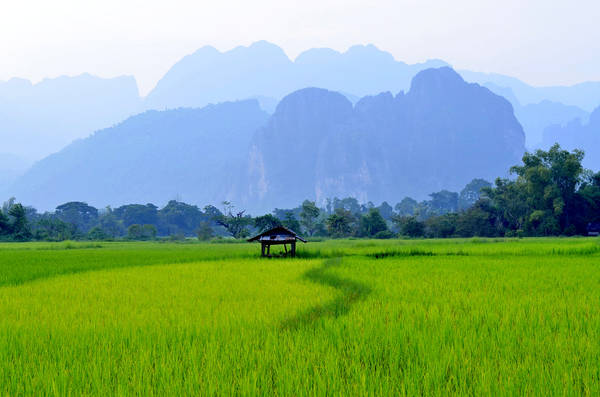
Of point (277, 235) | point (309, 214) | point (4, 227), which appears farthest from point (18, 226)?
point (277, 235)

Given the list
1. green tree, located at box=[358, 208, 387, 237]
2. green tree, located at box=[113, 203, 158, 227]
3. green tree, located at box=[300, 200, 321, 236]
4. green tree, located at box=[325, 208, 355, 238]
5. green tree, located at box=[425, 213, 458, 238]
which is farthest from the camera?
green tree, located at box=[113, 203, 158, 227]

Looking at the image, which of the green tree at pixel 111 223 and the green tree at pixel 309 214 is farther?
the green tree at pixel 111 223

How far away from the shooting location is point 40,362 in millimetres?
4641

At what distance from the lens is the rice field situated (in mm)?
3914

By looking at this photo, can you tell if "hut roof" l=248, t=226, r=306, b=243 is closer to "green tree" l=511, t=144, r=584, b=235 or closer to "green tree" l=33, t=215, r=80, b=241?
"green tree" l=511, t=144, r=584, b=235

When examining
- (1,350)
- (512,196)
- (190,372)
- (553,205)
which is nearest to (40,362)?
(1,350)

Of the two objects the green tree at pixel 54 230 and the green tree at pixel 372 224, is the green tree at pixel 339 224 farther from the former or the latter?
the green tree at pixel 54 230

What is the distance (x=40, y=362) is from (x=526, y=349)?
5244 millimetres

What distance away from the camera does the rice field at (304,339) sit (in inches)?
154

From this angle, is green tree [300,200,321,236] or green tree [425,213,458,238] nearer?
green tree [425,213,458,238]

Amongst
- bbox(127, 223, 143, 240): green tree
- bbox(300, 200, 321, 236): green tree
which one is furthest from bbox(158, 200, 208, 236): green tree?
bbox(300, 200, 321, 236): green tree

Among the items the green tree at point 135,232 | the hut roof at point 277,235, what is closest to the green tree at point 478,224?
the hut roof at point 277,235

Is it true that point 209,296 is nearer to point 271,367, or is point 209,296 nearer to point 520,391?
point 271,367

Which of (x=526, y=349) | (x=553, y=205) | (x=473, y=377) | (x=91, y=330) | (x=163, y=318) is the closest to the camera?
(x=473, y=377)
